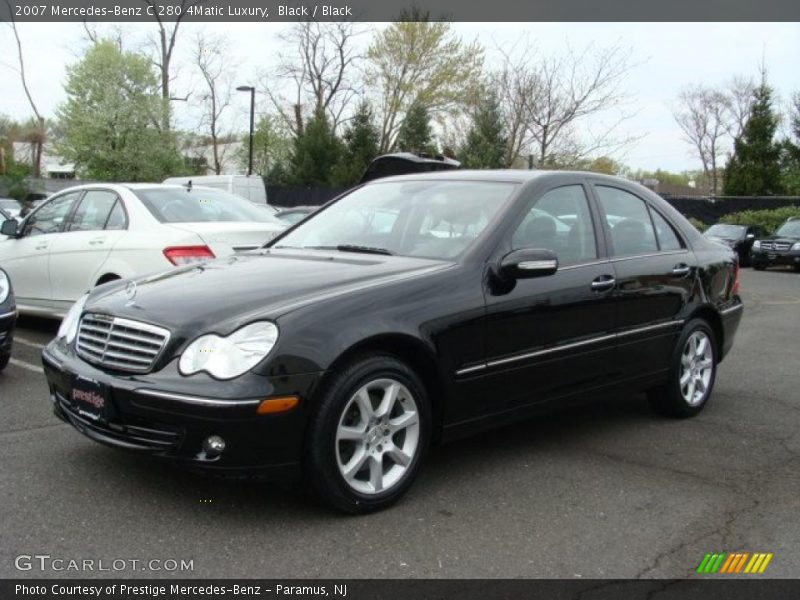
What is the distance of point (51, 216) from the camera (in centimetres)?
824

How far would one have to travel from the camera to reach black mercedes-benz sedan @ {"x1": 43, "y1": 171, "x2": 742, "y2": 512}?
3424 mm

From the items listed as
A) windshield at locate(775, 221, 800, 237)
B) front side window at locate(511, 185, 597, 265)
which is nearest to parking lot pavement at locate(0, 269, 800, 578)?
front side window at locate(511, 185, 597, 265)

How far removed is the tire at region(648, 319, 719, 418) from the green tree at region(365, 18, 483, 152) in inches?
1380

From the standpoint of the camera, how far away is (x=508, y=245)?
4328mm

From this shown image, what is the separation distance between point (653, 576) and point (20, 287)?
6.95 meters

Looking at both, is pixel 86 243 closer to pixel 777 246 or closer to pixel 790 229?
pixel 777 246

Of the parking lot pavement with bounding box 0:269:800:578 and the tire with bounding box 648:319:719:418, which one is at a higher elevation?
the tire with bounding box 648:319:719:418

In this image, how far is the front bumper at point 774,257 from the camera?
22625 mm

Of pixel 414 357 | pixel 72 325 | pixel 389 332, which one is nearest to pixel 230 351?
pixel 389 332

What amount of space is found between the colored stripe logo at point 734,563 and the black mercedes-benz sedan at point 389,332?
124 centimetres

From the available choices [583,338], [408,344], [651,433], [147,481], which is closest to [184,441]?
[147,481]

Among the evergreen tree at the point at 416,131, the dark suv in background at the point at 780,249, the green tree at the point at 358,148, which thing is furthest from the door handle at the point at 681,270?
the green tree at the point at 358,148

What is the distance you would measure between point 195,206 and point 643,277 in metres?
4.17

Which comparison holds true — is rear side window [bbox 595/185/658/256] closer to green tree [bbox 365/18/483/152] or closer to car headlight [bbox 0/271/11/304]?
car headlight [bbox 0/271/11/304]
